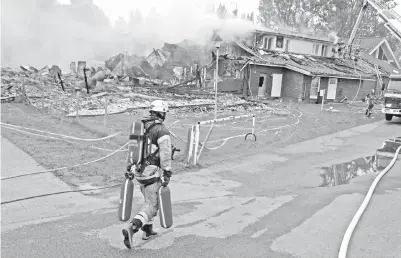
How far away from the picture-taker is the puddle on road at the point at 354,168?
8367mm

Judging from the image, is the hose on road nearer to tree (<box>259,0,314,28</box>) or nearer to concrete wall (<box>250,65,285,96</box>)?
concrete wall (<box>250,65,285,96</box>)

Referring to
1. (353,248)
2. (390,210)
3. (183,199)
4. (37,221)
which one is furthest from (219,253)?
(390,210)

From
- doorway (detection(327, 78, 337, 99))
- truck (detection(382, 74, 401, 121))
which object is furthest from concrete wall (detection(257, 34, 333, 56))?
truck (detection(382, 74, 401, 121))

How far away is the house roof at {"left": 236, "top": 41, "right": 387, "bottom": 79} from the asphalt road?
19.0 metres

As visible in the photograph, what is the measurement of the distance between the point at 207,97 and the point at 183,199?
16.7 meters

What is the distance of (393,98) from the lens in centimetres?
1864

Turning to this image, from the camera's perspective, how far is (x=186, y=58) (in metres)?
30.5

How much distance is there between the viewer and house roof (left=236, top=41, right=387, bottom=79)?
26.9 metres

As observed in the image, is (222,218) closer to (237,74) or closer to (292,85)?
(237,74)

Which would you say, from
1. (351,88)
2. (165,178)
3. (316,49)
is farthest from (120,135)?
(316,49)

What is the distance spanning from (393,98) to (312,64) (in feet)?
37.2

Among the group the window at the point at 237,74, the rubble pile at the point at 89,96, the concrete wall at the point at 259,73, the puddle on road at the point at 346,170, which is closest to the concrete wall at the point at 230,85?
the window at the point at 237,74

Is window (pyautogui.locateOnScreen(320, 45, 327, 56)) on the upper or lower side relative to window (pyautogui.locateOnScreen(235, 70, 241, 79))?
upper

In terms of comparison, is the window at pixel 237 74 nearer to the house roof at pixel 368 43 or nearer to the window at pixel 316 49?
the window at pixel 316 49
